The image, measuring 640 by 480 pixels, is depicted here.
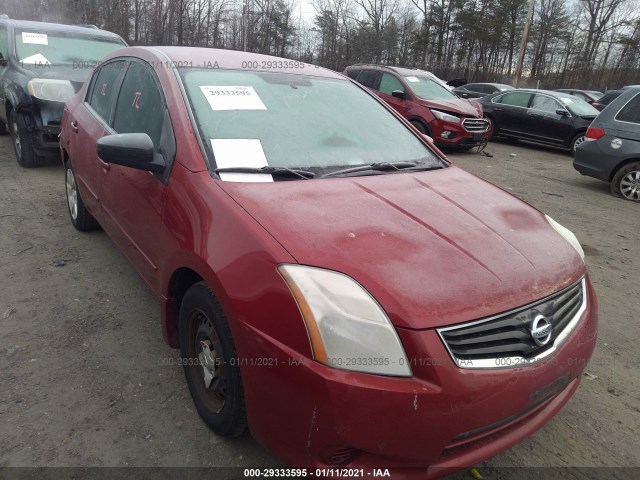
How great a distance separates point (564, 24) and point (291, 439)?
46705mm

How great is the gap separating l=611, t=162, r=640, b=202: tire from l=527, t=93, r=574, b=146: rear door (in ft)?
14.0

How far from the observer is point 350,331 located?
5.02 ft

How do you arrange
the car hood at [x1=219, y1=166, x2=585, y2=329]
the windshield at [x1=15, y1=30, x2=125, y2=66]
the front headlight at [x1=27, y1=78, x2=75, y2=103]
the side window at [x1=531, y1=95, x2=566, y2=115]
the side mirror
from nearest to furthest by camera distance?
the car hood at [x1=219, y1=166, x2=585, y2=329] → the side mirror → the front headlight at [x1=27, y1=78, x2=75, y2=103] → the windshield at [x1=15, y1=30, x2=125, y2=66] → the side window at [x1=531, y1=95, x2=566, y2=115]

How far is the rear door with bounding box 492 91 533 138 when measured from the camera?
1184cm

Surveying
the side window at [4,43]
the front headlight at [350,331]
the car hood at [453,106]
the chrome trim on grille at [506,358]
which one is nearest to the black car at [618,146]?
the car hood at [453,106]

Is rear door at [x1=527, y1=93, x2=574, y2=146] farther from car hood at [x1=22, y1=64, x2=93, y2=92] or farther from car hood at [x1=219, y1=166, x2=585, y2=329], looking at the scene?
car hood at [x1=219, y1=166, x2=585, y2=329]

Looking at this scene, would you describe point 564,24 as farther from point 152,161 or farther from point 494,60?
point 152,161

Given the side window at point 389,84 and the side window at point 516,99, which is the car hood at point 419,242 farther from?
the side window at point 516,99

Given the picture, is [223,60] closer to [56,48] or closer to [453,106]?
[56,48]

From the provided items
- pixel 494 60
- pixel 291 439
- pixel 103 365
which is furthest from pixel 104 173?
pixel 494 60

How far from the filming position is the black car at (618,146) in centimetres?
700

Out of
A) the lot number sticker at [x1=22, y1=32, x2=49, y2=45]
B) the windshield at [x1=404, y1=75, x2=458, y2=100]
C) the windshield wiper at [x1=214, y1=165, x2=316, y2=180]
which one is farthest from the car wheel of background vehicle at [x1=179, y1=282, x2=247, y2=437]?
the windshield at [x1=404, y1=75, x2=458, y2=100]

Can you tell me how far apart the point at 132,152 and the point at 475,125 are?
9.25 m

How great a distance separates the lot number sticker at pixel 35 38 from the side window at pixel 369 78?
6.92 metres
